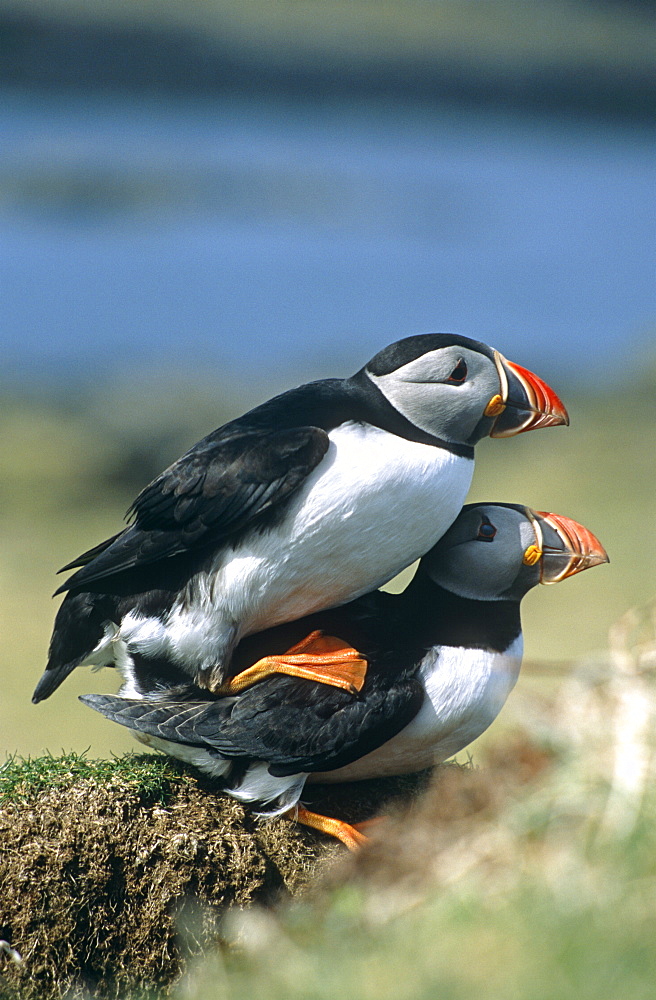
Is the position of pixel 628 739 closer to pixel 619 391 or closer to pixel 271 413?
pixel 271 413

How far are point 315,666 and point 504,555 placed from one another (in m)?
0.51

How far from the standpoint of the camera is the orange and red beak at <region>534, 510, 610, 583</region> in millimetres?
2207

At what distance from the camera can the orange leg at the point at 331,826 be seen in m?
2.12

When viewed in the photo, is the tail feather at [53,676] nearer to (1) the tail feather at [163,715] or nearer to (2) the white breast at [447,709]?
(1) the tail feather at [163,715]

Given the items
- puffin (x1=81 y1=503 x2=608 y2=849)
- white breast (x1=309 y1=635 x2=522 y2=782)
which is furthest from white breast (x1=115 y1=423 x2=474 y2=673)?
white breast (x1=309 y1=635 x2=522 y2=782)

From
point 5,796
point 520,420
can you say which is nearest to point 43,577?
point 5,796

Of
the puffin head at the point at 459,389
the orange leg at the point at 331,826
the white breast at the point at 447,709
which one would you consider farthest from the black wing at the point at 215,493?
the orange leg at the point at 331,826

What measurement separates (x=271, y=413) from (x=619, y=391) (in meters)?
8.14

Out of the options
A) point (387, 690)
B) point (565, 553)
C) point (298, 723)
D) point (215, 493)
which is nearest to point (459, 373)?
point (565, 553)

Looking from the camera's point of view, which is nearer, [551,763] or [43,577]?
[551,763]

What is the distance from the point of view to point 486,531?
7.29ft

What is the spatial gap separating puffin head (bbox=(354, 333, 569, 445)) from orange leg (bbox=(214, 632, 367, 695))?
1.75 ft

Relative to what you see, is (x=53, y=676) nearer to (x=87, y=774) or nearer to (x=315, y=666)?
(x=87, y=774)

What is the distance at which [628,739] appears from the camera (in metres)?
1.41
